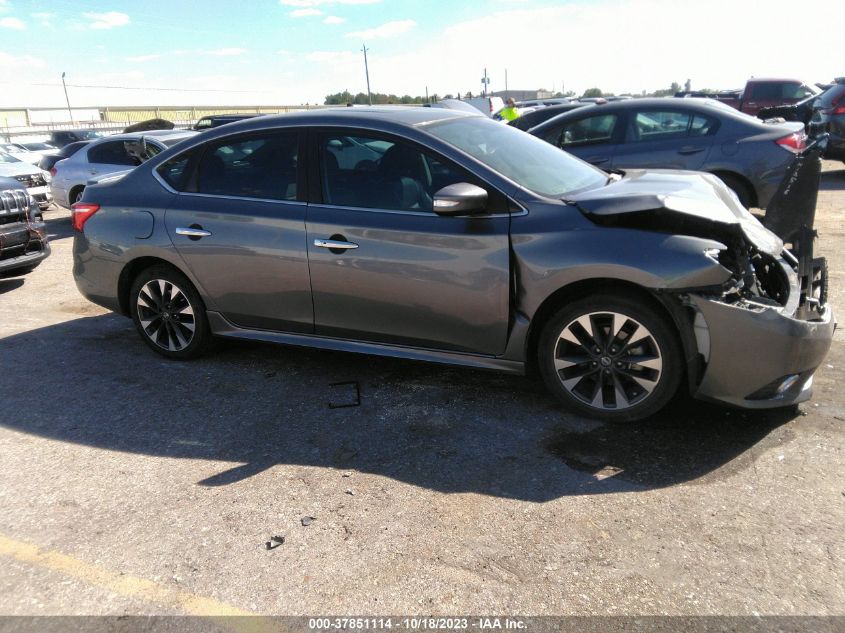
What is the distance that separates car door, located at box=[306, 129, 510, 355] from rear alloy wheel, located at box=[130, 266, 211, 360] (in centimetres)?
108

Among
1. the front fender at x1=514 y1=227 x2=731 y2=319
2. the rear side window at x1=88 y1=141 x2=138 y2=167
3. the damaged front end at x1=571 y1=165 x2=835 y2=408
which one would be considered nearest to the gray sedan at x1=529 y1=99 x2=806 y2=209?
the damaged front end at x1=571 y1=165 x2=835 y2=408

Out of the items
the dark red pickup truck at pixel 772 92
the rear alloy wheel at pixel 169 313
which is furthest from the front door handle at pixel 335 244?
the dark red pickup truck at pixel 772 92

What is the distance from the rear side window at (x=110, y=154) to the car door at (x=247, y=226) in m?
7.48

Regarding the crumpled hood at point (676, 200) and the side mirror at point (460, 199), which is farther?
the side mirror at point (460, 199)

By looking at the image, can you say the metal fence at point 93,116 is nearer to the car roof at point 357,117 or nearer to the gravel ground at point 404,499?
the car roof at point 357,117

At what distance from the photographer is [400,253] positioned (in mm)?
4035

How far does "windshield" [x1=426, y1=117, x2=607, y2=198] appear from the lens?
160 inches

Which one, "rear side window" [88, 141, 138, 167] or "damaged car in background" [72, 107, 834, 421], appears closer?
"damaged car in background" [72, 107, 834, 421]

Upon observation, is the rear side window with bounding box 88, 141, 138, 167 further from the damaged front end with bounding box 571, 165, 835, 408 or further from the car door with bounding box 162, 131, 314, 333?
the damaged front end with bounding box 571, 165, 835, 408

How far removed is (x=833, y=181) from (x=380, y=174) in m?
12.3

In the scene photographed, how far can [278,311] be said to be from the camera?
4.57 metres

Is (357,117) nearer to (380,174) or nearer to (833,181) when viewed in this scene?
(380,174)

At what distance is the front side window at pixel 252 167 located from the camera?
449 cm

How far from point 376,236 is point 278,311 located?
949 millimetres
